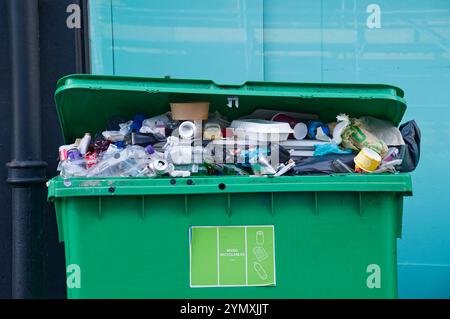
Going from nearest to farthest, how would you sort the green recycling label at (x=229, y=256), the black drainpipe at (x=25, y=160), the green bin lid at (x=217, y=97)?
the green recycling label at (x=229, y=256) → the green bin lid at (x=217, y=97) → the black drainpipe at (x=25, y=160)

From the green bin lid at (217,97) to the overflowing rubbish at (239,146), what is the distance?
51 millimetres

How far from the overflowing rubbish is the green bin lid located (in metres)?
0.05

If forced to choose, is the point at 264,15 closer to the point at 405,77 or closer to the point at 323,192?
the point at 405,77

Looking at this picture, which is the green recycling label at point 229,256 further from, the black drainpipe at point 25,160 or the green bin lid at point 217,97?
the black drainpipe at point 25,160

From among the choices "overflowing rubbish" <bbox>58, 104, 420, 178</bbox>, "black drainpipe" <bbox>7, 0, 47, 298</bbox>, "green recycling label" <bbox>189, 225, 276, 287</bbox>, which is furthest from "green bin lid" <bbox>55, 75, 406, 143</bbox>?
"black drainpipe" <bbox>7, 0, 47, 298</bbox>

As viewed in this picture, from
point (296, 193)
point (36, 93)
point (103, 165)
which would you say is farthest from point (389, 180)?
point (36, 93)

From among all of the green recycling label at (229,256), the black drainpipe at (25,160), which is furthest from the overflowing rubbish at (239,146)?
the black drainpipe at (25,160)

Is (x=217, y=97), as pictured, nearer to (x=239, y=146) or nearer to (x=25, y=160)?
(x=239, y=146)

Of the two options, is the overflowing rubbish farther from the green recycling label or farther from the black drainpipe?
the black drainpipe

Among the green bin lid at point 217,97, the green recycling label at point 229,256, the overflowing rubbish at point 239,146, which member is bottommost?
the green recycling label at point 229,256

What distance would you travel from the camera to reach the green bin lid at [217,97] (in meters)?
2.83

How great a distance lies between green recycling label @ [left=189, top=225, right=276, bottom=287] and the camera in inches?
107

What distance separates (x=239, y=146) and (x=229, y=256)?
55 centimetres

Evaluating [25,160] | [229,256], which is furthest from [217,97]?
[25,160]
